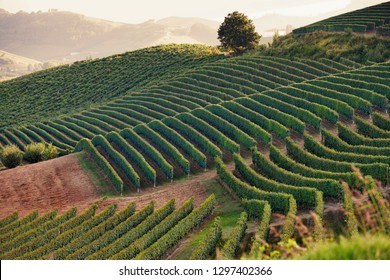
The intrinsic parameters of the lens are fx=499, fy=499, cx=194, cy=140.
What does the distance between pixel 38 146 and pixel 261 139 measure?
21.6 m

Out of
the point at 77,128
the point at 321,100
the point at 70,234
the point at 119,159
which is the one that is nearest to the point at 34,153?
the point at 119,159

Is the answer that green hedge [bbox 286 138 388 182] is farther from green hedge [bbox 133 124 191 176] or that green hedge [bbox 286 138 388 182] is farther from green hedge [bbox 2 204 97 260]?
green hedge [bbox 2 204 97 260]

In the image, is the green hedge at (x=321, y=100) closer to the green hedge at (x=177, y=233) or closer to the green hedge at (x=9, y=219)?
the green hedge at (x=177, y=233)

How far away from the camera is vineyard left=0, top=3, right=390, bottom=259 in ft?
80.9

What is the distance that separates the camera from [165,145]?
4228 cm

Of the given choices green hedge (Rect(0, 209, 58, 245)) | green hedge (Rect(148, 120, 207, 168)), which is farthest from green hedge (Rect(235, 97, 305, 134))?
green hedge (Rect(0, 209, 58, 245))

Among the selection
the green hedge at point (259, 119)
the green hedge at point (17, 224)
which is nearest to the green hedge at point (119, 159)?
the green hedge at point (17, 224)

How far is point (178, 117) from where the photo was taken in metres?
48.1

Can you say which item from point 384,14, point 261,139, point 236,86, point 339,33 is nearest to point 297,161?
point 261,139

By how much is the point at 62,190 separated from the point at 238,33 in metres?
53.6

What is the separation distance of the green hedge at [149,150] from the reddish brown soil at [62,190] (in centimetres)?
134

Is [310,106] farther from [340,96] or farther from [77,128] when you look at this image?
[77,128]

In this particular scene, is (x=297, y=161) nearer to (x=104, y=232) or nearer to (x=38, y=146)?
(x=104, y=232)

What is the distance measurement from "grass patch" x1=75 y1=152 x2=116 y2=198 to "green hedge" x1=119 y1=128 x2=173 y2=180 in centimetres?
430
